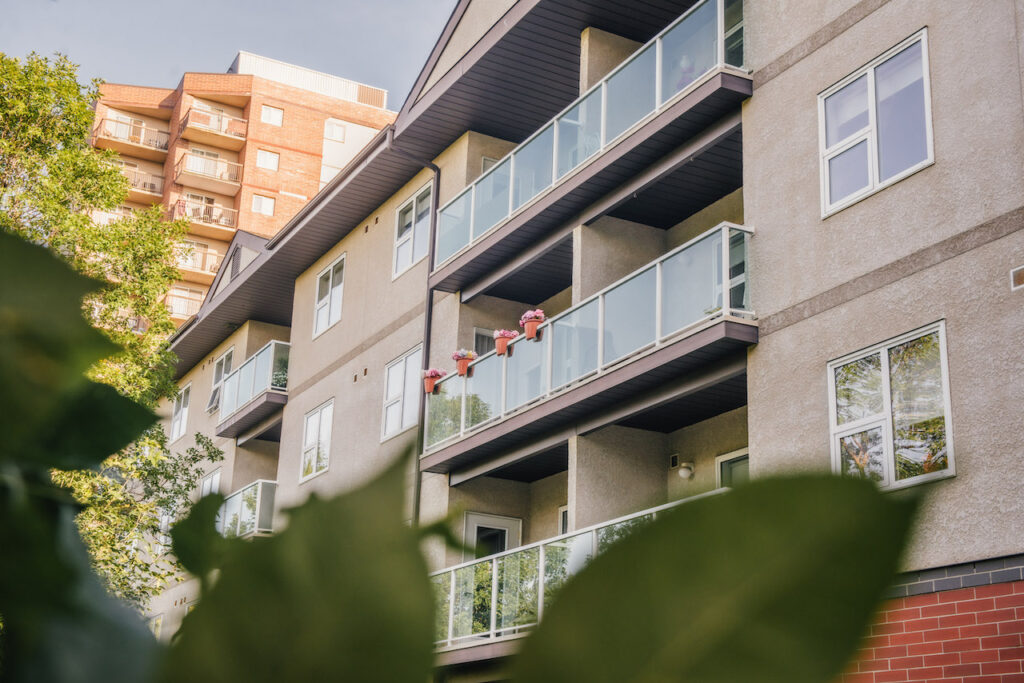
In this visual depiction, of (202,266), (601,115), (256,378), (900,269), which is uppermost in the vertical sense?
(202,266)

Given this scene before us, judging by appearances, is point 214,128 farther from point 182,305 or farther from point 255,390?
point 255,390

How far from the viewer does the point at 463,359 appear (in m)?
19.2

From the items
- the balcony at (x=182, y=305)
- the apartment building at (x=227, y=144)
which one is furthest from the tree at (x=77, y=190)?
the apartment building at (x=227, y=144)

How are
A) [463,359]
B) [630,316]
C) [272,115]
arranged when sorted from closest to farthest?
[630,316] < [463,359] < [272,115]

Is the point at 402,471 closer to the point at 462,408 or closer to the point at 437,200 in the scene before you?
the point at 462,408

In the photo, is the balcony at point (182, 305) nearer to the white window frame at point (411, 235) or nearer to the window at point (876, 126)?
the white window frame at point (411, 235)

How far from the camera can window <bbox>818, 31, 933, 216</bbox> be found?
38.8 ft

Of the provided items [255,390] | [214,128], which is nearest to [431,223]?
[255,390]

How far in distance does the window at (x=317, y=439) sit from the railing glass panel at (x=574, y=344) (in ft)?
29.6

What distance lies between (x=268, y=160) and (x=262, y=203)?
7.44 feet

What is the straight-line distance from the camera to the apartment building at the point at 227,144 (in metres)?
56.5

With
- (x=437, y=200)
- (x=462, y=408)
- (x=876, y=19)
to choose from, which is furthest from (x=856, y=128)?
(x=437, y=200)

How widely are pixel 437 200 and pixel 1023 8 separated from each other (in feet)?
42.9

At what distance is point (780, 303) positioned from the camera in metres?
13.2
